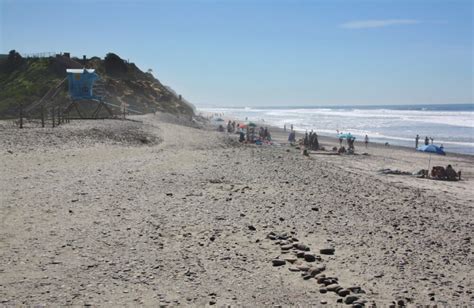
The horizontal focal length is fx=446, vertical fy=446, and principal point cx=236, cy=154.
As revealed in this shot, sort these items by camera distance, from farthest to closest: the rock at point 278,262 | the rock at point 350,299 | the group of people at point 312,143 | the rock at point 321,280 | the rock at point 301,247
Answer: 1. the group of people at point 312,143
2. the rock at point 301,247
3. the rock at point 278,262
4. the rock at point 321,280
5. the rock at point 350,299

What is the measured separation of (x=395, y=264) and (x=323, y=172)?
10.7 m

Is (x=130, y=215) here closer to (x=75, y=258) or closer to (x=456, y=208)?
(x=75, y=258)

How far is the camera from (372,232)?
10.0 metres

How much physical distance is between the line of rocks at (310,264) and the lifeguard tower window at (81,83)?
28433 millimetres

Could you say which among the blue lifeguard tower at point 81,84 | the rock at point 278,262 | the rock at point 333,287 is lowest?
the rock at point 333,287

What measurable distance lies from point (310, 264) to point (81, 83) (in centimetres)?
3030

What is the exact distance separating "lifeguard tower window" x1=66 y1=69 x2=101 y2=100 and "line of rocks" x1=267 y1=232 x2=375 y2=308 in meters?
28.4

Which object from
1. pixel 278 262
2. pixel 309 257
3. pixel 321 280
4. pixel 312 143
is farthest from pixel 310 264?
pixel 312 143

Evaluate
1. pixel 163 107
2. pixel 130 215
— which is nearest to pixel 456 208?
pixel 130 215

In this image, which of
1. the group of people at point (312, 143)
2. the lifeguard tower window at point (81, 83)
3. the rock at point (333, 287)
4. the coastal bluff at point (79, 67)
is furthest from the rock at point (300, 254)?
the coastal bluff at point (79, 67)

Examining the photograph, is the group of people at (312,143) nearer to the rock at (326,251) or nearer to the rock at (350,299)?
the rock at (326,251)

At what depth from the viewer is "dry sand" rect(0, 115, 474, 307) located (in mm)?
6586

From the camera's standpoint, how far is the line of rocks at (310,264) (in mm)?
6547

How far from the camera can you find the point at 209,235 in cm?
891
